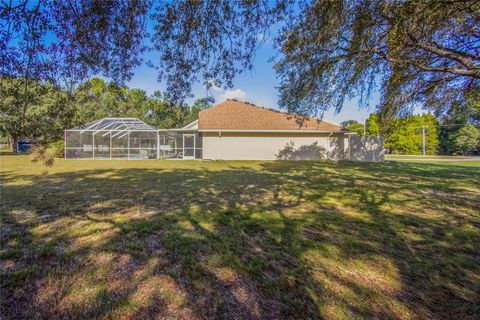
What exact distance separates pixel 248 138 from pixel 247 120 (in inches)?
62.9

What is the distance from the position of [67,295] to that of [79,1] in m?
3.49

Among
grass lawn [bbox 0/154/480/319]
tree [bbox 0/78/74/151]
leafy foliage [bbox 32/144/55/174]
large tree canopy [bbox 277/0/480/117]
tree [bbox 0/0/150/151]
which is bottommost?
grass lawn [bbox 0/154/480/319]

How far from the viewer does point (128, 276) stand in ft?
8.39

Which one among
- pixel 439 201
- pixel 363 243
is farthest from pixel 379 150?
pixel 363 243

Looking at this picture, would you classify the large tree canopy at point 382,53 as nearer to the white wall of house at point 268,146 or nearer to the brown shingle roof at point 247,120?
the brown shingle roof at point 247,120

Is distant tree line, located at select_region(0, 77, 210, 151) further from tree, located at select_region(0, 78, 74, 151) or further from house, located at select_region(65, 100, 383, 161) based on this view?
house, located at select_region(65, 100, 383, 161)

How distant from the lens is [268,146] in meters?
20.2

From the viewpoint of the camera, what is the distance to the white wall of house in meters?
20.1

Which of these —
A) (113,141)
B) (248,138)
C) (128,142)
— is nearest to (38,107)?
(248,138)

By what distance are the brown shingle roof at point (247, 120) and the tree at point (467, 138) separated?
32.7 m

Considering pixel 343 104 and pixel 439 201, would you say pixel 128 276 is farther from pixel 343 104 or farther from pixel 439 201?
pixel 343 104

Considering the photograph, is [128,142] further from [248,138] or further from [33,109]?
[33,109]

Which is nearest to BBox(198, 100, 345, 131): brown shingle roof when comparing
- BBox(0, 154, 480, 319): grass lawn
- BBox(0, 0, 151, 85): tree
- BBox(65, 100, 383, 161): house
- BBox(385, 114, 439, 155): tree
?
BBox(65, 100, 383, 161): house

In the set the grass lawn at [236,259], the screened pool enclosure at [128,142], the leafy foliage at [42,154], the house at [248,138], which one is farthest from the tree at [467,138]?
the leafy foliage at [42,154]
